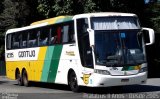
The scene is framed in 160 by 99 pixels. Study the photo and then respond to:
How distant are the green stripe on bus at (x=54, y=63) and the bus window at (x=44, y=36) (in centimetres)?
117

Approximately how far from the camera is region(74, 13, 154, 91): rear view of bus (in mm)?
17375

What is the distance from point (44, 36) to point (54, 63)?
1.75 metres

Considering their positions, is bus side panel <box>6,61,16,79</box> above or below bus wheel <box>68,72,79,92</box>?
above

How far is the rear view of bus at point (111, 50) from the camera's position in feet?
57.0

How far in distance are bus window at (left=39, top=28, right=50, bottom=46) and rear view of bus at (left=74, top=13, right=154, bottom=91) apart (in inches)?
145

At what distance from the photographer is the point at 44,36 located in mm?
22312

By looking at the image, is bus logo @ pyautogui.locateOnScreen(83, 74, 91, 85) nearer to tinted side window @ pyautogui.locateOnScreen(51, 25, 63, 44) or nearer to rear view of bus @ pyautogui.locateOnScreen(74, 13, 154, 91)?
rear view of bus @ pyautogui.locateOnScreen(74, 13, 154, 91)

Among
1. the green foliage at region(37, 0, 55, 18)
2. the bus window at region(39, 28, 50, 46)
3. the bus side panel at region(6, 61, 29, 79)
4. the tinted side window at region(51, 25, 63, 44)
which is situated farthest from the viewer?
the green foliage at region(37, 0, 55, 18)

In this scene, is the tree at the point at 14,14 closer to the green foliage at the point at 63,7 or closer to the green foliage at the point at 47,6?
the green foliage at the point at 47,6

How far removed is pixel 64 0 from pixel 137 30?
1206 cm

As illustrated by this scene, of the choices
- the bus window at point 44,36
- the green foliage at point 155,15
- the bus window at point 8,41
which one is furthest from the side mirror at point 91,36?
the green foliage at point 155,15

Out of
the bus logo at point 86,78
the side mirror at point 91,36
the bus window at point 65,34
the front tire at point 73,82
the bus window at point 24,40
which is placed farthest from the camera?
the bus window at point 24,40

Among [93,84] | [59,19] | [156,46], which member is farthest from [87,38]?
[156,46]

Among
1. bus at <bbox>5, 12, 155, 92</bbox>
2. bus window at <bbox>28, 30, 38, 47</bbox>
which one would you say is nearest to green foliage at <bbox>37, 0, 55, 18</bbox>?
bus window at <bbox>28, 30, 38, 47</bbox>
